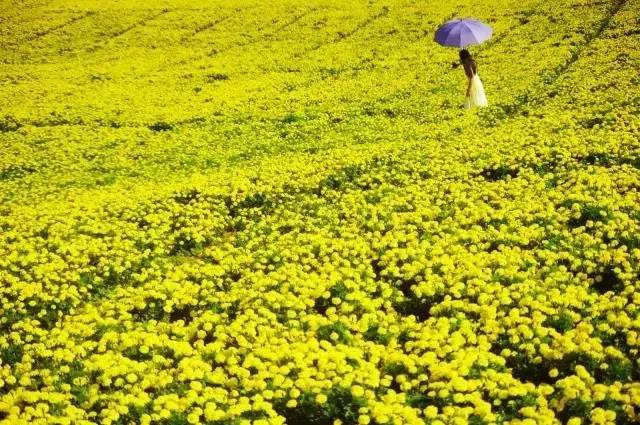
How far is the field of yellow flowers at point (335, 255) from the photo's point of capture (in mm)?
6473

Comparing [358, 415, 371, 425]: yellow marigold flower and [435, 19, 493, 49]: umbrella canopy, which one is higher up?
[435, 19, 493, 49]: umbrella canopy

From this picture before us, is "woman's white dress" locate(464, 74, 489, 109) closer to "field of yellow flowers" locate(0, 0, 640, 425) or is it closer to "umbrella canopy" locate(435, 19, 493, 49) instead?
"field of yellow flowers" locate(0, 0, 640, 425)

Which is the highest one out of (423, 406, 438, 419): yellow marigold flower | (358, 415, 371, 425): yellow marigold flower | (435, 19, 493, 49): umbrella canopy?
(435, 19, 493, 49): umbrella canopy

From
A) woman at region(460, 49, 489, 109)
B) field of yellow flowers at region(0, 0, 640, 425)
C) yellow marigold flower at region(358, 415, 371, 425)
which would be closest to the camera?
yellow marigold flower at region(358, 415, 371, 425)

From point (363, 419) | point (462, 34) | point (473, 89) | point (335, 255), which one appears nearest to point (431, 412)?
point (363, 419)

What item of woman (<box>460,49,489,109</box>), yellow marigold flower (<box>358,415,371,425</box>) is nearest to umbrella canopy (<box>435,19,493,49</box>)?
woman (<box>460,49,489,109</box>)

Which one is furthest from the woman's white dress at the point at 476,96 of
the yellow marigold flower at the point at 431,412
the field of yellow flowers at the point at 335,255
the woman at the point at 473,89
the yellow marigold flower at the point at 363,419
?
the yellow marigold flower at the point at 363,419

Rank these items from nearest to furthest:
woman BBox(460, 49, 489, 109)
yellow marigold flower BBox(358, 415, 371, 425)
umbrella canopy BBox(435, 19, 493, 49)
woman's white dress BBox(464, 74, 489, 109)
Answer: yellow marigold flower BBox(358, 415, 371, 425) → umbrella canopy BBox(435, 19, 493, 49) → woman BBox(460, 49, 489, 109) → woman's white dress BBox(464, 74, 489, 109)

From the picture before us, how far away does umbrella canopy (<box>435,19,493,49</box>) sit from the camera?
55.7 ft

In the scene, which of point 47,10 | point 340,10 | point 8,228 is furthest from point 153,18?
point 8,228

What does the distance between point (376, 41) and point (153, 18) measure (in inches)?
716

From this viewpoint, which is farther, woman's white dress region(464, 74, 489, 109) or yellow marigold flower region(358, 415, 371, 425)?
woman's white dress region(464, 74, 489, 109)

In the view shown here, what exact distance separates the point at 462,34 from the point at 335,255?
32.3ft

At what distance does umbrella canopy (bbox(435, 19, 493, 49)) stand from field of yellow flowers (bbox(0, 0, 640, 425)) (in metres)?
2.56
